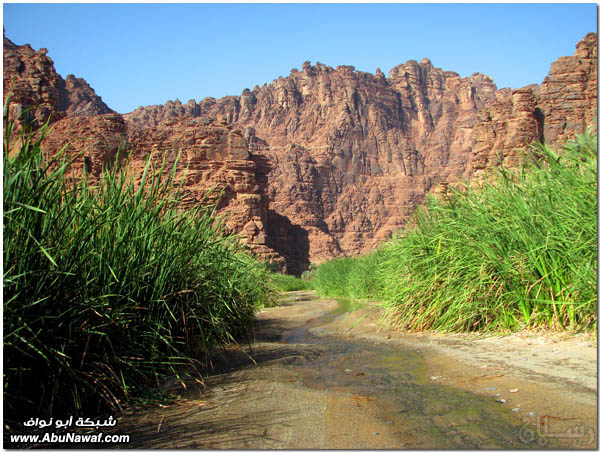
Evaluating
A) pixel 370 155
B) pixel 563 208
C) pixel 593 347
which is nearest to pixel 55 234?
pixel 593 347

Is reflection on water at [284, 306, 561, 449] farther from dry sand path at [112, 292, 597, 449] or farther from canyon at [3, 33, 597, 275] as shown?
canyon at [3, 33, 597, 275]

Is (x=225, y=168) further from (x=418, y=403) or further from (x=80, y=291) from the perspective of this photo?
(x=418, y=403)

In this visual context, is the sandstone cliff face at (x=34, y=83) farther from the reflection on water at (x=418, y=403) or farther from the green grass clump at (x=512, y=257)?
the reflection on water at (x=418, y=403)

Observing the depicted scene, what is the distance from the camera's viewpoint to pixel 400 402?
7.86ft

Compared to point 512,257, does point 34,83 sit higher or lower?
higher

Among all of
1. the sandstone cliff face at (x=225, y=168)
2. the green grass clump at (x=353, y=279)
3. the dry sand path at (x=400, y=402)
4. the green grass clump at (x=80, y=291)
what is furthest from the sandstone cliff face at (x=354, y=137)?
the green grass clump at (x=80, y=291)

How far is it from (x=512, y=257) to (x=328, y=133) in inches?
3545

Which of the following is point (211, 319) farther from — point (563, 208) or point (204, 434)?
point (563, 208)

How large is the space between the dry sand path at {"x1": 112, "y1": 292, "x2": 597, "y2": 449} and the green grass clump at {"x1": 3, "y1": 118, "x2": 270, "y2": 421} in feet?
1.06

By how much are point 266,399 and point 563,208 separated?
3087 millimetres

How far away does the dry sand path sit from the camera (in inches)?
72.0

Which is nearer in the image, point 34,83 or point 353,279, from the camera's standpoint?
point 353,279

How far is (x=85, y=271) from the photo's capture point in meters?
2.59

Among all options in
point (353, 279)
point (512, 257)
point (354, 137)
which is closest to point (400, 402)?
point (512, 257)
